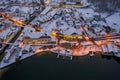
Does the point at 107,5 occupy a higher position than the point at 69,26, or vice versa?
the point at 107,5

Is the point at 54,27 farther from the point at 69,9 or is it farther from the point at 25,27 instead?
the point at 69,9

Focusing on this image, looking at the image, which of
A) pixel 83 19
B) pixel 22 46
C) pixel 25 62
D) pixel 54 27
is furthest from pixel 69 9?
pixel 25 62

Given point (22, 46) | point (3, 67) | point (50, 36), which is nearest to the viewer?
point (3, 67)

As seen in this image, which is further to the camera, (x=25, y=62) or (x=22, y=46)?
(x=22, y=46)

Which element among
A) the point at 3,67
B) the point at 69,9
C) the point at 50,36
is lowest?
the point at 3,67

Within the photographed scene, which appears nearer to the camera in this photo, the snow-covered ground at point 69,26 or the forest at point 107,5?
the snow-covered ground at point 69,26

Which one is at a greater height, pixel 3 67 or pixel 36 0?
pixel 36 0

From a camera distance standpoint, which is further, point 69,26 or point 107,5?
point 107,5

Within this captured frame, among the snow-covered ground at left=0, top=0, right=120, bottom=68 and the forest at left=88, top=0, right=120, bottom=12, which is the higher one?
the forest at left=88, top=0, right=120, bottom=12

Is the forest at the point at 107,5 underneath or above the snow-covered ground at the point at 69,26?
above

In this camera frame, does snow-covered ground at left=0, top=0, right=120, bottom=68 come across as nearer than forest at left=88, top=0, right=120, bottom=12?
Yes

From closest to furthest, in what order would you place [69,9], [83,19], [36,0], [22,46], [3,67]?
[3,67], [22,46], [83,19], [69,9], [36,0]
